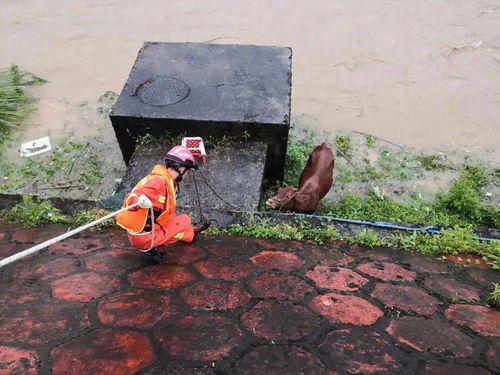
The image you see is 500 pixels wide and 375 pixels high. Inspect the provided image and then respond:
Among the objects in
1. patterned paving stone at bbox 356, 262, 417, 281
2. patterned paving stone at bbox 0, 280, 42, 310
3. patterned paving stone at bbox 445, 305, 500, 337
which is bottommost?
patterned paving stone at bbox 356, 262, 417, 281

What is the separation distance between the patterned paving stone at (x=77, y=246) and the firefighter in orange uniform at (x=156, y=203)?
1.57 ft

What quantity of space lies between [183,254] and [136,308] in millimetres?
840

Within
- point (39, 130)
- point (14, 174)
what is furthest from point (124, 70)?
point (14, 174)

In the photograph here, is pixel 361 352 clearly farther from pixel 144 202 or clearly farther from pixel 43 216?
pixel 43 216

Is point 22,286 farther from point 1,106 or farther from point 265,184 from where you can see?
point 1,106

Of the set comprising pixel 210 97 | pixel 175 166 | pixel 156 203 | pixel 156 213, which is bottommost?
pixel 156 213

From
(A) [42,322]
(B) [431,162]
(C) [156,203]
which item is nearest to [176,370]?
(A) [42,322]

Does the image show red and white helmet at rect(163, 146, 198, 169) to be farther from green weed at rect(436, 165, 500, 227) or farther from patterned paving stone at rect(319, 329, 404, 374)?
green weed at rect(436, 165, 500, 227)

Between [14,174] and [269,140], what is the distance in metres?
3.27

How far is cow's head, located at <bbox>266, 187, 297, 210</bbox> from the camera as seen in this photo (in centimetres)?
470

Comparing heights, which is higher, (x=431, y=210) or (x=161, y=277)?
(x=161, y=277)

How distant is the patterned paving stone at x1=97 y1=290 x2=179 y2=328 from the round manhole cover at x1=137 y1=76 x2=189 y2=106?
243cm

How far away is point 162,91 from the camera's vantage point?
5.20 meters

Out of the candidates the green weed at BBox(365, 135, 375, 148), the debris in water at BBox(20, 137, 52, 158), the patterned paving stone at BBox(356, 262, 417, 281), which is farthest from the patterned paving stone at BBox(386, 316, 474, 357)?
the debris in water at BBox(20, 137, 52, 158)
